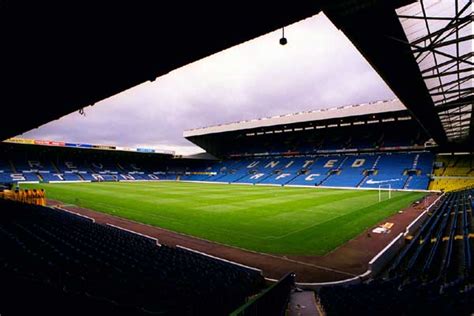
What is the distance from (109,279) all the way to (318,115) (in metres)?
42.4

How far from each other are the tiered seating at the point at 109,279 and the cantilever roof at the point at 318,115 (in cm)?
3608

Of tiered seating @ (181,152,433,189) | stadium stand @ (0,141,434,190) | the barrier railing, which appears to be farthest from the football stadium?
stadium stand @ (0,141,434,190)

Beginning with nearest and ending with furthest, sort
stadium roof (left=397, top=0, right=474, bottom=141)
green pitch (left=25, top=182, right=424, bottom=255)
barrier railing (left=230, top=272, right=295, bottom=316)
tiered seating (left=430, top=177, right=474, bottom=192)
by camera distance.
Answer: barrier railing (left=230, top=272, right=295, bottom=316) < stadium roof (left=397, top=0, right=474, bottom=141) < green pitch (left=25, top=182, right=424, bottom=255) < tiered seating (left=430, top=177, right=474, bottom=192)

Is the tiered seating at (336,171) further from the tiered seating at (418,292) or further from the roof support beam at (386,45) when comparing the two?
the roof support beam at (386,45)

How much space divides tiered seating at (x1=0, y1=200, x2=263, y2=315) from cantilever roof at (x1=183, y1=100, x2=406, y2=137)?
3608 cm

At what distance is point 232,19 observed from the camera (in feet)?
12.0

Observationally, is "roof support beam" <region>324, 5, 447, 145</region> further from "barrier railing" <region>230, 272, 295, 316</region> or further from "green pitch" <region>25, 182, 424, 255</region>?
"green pitch" <region>25, 182, 424, 255</region>

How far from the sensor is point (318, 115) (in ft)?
145

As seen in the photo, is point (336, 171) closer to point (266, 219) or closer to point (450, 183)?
point (450, 183)

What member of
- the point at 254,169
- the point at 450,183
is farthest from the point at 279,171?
the point at 450,183

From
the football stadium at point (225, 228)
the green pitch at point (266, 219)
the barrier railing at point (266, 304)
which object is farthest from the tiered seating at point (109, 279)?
the green pitch at point (266, 219)

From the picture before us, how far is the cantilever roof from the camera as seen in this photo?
37156 mm

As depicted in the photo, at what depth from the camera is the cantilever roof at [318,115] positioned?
37156mm

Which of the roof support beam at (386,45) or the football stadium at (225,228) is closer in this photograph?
the football stadium at (225,228)
